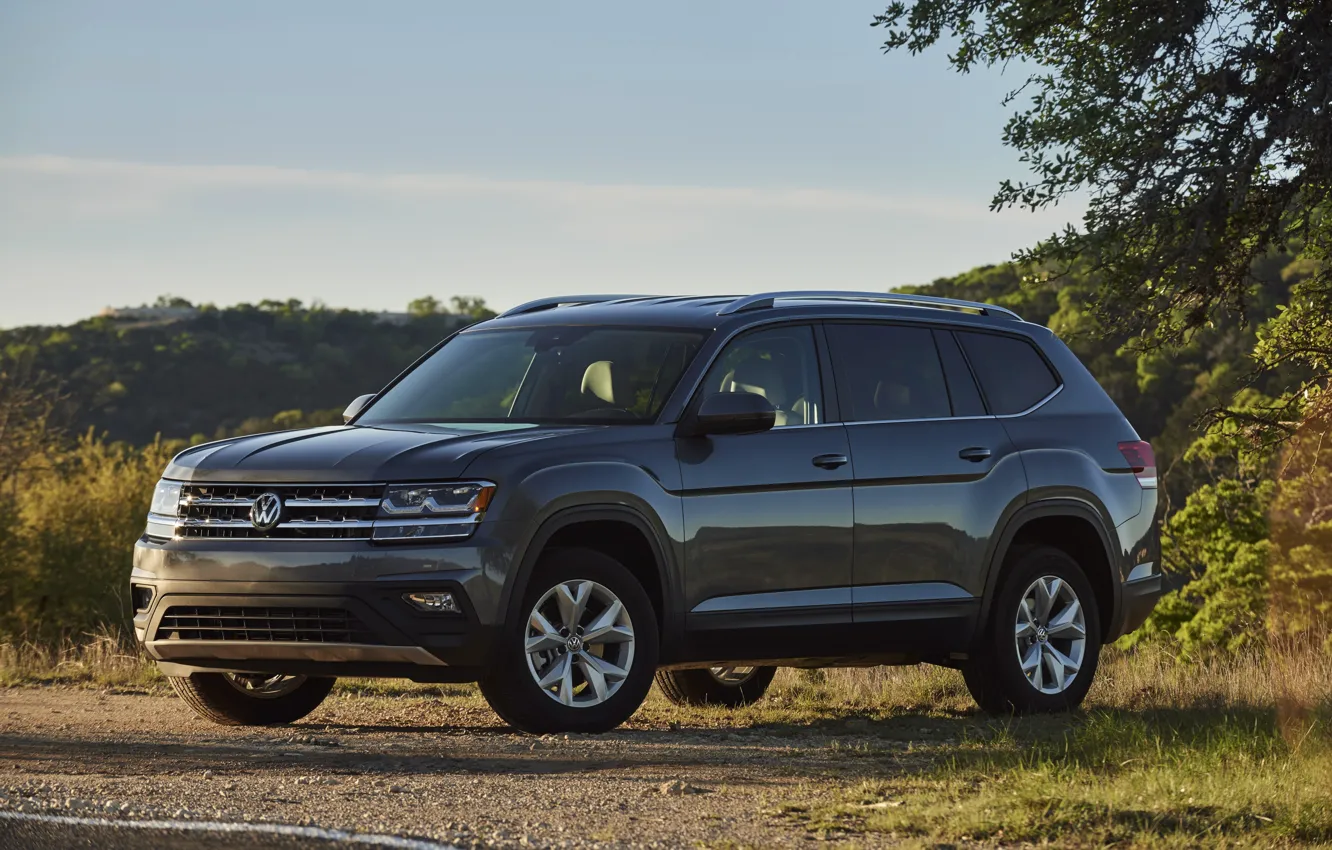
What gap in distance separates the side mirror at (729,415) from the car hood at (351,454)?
53 cm

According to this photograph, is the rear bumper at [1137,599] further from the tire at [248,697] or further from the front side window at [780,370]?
the tire at [248,697]

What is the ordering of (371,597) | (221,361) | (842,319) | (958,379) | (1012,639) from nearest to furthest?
(371,597), (842,319), (1012,639), (958,379), (221,361)

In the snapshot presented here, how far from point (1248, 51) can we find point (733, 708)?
21.3 ft

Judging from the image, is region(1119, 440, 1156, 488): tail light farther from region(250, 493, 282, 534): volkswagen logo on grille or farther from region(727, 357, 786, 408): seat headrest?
region(250, 493, 282, 534): volkswagen logo on grille

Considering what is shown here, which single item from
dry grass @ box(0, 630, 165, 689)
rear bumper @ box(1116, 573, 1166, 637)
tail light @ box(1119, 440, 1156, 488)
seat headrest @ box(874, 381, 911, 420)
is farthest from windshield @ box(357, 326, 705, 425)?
dry grass @ box(0, 630, 165, 689)

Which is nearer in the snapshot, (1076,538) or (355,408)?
(355,408)

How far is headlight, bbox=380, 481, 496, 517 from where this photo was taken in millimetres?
7543

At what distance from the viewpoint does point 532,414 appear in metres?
8.54

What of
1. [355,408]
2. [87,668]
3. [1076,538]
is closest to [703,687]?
[1076,538]

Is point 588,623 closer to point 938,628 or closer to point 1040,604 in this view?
point 938,628

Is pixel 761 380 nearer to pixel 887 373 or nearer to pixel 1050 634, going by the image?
pixel 887 373

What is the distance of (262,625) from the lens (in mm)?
7691

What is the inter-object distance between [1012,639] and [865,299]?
1851 mm

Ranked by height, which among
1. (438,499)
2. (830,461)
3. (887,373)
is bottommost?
(438,499)
